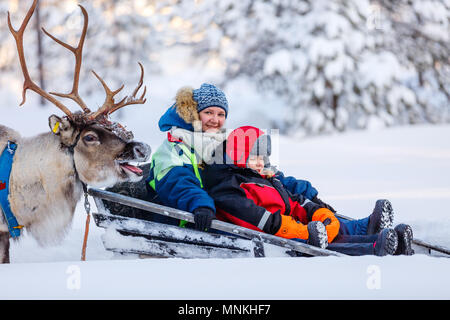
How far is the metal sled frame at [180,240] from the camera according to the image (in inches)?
114

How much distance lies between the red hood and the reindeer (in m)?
0.52

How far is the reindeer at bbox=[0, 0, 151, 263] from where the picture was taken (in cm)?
316

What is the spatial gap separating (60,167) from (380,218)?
6.45ft

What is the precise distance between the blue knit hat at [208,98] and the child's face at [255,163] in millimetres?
472

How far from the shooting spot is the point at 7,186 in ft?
10.3

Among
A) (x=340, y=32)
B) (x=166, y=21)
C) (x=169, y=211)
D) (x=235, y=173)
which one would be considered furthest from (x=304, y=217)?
(x=166, y=21)

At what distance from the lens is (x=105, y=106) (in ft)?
11.4

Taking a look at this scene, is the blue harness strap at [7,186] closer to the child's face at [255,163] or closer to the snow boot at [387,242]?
the child's face at [255,163]

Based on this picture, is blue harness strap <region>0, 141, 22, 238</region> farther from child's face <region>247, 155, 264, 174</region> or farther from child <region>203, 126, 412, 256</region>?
child's face <region>247, 155, 264, 174</region>

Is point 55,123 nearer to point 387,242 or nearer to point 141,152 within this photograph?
point 141,152

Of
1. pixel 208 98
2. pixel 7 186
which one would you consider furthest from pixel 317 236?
pixel 7 186

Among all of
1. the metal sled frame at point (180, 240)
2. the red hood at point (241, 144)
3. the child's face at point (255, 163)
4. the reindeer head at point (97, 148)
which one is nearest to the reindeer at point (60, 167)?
the reindeer head at point (97, 148)

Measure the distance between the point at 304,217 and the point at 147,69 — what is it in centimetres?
1556
